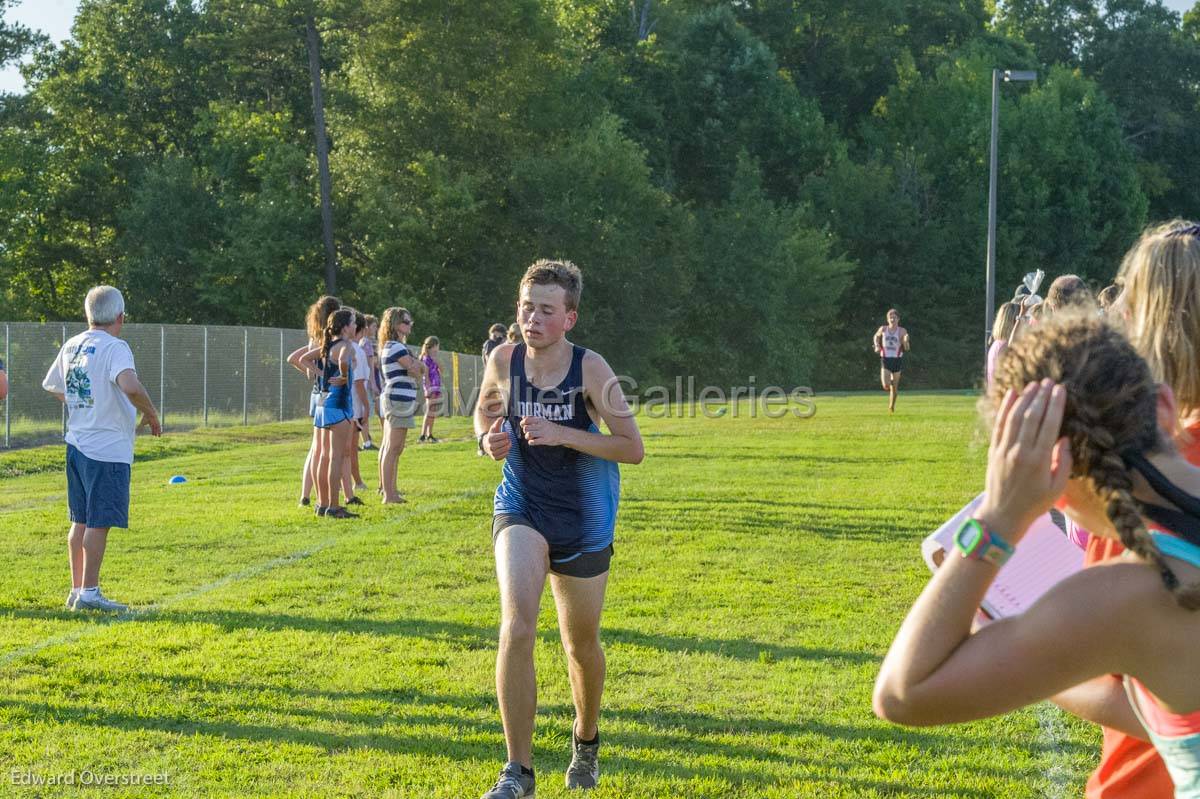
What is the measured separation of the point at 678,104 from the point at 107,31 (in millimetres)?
23866

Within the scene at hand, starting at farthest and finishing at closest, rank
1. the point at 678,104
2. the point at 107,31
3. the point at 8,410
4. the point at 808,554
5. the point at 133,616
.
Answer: the point at 678,104 < the point at 107,31 < the point at 8,410 < the point at 808,554 < the point at 133,616

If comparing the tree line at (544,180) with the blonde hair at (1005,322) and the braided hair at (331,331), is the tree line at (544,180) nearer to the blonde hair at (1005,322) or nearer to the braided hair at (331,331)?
the braided hair at (331,331)

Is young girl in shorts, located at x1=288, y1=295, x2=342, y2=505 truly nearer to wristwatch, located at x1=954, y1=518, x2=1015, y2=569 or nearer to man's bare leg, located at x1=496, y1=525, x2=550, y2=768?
man's bare leg, located at x1=496, y1=525, x2=550, y2=768

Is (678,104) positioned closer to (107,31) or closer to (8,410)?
(107,31)

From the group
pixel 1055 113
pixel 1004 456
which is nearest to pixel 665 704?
pixel 1004 456

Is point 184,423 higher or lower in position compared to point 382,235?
lower

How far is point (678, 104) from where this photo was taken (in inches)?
2403

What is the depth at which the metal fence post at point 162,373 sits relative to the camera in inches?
1065

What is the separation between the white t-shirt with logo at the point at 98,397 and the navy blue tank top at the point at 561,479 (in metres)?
4.32

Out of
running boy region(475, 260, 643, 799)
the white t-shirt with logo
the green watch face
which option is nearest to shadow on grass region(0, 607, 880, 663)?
the white t-shirt with logo

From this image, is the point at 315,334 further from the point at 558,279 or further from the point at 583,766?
the point at 583,766

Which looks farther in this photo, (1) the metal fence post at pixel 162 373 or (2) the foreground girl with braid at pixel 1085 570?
(1) the metal fence post at pixel 162 373

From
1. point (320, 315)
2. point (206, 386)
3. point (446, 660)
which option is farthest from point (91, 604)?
point (206, 386)

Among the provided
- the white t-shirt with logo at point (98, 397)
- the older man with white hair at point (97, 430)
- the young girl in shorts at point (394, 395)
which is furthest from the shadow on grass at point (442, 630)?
the young girl in shorts at point (394, 395)
